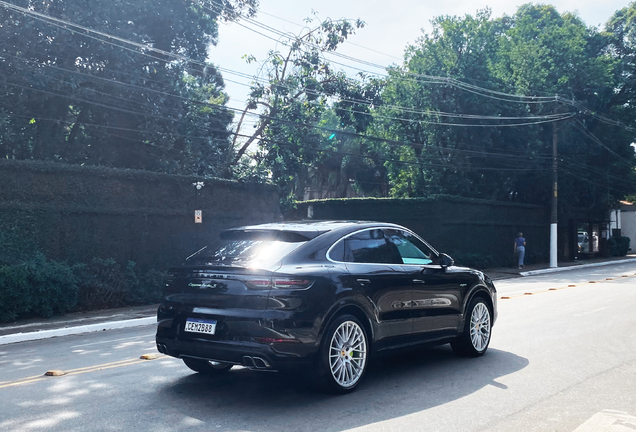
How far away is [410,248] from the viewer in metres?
7.33

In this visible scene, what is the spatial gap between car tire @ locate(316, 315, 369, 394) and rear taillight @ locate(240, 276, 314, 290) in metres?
0.52

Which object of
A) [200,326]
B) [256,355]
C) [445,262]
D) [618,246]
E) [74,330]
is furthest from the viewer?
[618,246]

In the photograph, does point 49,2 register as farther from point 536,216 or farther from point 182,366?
point 536,216

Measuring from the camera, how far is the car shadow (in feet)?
17.1

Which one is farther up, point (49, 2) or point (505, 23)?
point (505, 23)

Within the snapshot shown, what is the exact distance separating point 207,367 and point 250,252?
1.57 metres

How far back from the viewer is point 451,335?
24.7 ft

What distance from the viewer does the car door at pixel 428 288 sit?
700 centimetres

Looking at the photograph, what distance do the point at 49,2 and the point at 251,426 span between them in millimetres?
15634

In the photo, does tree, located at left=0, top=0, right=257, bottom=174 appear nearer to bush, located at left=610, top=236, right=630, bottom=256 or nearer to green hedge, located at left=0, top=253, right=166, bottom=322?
green hedge, located at left=0, top=253, right=166, bottom=322

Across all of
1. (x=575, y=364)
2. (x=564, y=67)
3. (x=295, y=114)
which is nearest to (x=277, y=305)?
(x=575, y=364)

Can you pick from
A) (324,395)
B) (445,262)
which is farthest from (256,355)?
(445,262)

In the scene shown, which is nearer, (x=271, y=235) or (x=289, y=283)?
(x=289, y=283)

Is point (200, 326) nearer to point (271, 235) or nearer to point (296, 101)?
point (271, 235)
